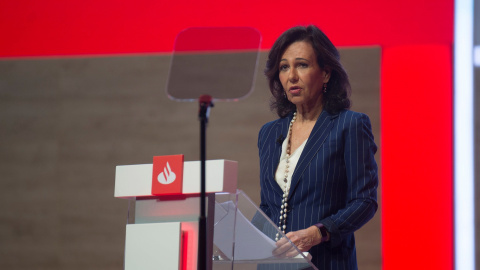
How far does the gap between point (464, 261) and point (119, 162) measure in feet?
7.39

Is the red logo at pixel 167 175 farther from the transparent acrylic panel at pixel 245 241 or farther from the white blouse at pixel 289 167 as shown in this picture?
the white blouse at pixel 289 167

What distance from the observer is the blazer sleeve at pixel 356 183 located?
170cm

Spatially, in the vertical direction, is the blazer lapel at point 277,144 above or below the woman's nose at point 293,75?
below

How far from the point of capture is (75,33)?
398cm

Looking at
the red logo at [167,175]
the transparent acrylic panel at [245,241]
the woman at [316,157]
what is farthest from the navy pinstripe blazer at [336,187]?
the red logo at [167,175]

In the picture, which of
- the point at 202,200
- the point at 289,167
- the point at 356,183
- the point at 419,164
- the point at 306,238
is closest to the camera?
the point at 202,200

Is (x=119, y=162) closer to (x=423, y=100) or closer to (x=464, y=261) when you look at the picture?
(x=423, y=100)

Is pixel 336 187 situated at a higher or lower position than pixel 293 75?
lower

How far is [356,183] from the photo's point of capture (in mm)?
1766

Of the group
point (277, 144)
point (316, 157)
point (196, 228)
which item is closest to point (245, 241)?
point (196, 228)

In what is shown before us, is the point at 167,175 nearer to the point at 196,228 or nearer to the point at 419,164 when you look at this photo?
the point at 196,228

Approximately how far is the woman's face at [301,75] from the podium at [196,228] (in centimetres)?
66

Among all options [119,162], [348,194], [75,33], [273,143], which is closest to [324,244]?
[348,194]

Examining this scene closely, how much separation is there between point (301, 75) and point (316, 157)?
1.06 feet
